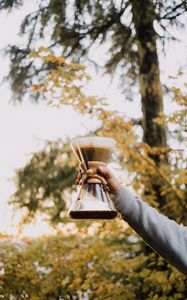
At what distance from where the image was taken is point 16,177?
21.6ft

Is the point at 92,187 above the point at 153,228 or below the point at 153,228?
above

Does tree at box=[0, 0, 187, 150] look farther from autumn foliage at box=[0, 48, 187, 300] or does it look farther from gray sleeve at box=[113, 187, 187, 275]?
gray sleeve at box=[113, 187, 187, 275]

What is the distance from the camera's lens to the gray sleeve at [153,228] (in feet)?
5.05

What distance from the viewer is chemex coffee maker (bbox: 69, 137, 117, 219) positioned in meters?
1.54

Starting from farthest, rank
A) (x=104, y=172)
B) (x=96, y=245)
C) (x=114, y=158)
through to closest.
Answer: (x=114, y=158) < (x=96, y=245) < (x=104, y=172)

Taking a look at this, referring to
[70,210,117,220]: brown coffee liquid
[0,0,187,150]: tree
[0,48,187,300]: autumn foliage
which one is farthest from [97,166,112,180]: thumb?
[0,0,187,150]: tree

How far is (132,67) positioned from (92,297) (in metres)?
3.25

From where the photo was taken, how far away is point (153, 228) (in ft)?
5.08

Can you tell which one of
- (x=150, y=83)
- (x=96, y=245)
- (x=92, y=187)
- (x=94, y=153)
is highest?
(x=150, y=83)

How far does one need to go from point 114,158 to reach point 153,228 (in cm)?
369

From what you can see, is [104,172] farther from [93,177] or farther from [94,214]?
[94,214]

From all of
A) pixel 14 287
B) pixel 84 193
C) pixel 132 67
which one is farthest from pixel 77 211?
pixel 132 67

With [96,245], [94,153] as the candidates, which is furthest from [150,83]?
[94,153]

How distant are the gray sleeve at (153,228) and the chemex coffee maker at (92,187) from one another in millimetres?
45
